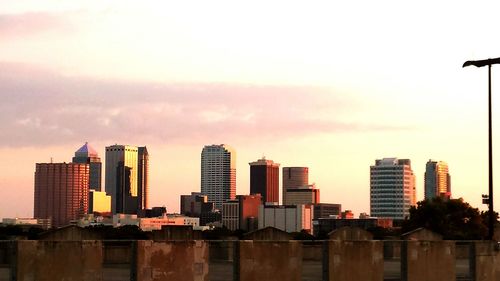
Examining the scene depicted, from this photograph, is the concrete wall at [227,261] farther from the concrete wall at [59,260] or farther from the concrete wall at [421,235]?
the concrete wall at [421,235]

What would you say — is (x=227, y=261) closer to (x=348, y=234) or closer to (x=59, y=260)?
(x=348, y=234)

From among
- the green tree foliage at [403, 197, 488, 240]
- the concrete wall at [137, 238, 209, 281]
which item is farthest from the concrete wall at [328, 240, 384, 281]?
the green tree foliage at [403, 197, 488, 240]

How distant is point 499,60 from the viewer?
36281 millimetres

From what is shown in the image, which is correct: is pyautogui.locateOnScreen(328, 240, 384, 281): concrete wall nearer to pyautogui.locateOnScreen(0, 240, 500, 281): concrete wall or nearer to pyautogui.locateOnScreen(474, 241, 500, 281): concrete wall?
pyautogui.locateOnScreen(0, 240, 500, 281): concrete wall

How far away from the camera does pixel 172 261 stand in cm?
2277

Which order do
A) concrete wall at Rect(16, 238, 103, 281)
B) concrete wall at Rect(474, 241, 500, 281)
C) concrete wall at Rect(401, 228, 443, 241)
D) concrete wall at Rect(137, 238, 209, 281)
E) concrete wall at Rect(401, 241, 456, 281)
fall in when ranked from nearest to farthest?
concrete wall at Rect(16, 238, 103, 281) → concrete wall at Rect(137, 238, 209, 281) → concrete wall at Rect(401, 241, 456, 281) → concrete wall at Rect(401, 228, 443, 241) → concrete wall at Rect(474, 241, 500, 281)

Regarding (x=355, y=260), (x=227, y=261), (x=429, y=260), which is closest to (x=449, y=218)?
(x=227, y=261)

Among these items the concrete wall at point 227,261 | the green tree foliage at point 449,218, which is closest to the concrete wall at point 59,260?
the concrete wall at point 227,261

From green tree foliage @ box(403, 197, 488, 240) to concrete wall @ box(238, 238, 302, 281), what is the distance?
232ft

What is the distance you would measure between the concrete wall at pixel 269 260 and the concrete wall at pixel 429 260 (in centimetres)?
458

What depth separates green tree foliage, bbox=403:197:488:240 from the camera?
308 ft

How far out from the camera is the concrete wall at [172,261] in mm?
22141

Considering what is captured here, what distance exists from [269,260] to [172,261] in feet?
Result: 9.34

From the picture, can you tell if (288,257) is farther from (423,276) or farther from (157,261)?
(423,276)
